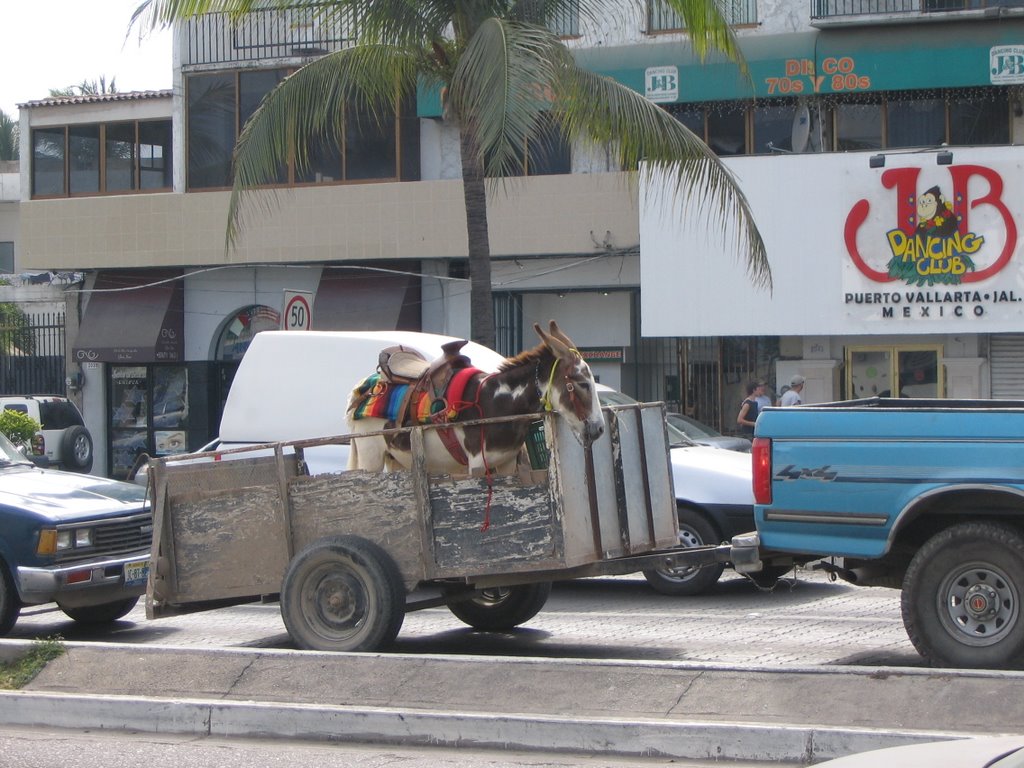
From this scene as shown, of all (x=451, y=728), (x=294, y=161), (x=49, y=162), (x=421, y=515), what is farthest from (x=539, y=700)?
(x=49, y=162)

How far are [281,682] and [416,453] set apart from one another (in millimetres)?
1711

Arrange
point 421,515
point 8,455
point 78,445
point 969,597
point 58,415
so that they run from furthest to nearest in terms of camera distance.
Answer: point 58,415, point 78,445, point 8,455, point 421,515, point 969,597

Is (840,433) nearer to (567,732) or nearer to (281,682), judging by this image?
(567,732)

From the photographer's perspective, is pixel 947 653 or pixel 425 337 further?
pixel 425 337

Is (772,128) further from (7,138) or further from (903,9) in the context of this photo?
(7,138)

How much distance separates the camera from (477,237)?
15.9 m

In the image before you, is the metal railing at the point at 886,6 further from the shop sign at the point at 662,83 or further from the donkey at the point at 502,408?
the donkey at the point at 502,408

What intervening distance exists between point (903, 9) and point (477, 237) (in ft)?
37.1

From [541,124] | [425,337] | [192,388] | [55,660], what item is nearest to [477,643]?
[55,660]

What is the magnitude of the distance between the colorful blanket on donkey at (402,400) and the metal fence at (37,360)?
72.0ft

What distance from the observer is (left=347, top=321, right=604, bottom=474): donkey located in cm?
840

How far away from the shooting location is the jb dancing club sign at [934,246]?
2091 centimetres

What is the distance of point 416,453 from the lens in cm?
873

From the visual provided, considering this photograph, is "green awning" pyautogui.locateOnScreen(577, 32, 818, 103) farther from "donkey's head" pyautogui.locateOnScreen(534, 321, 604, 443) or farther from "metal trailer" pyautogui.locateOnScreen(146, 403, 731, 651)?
"donkey's head" pyautogui.locateOnScreen(534, 321, 604, 443)
